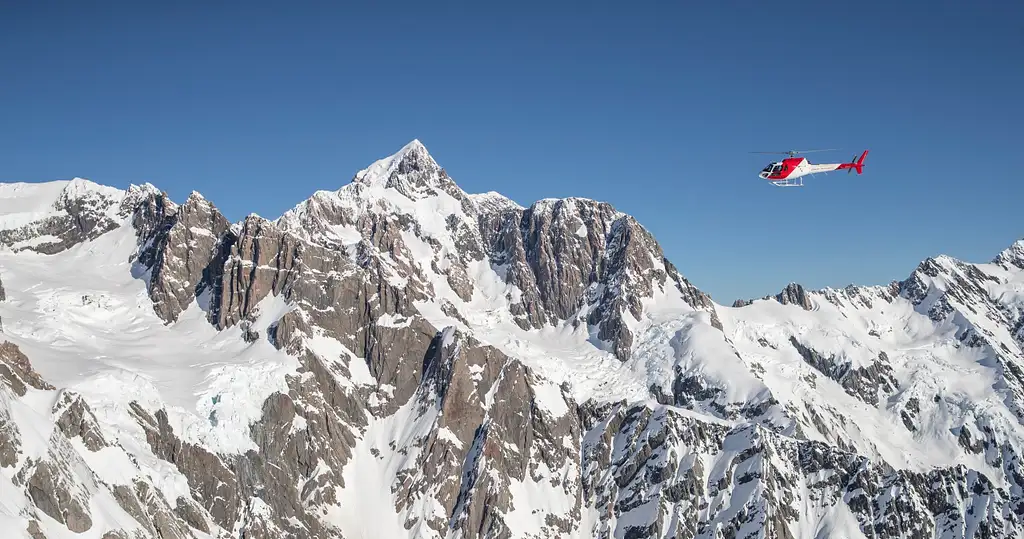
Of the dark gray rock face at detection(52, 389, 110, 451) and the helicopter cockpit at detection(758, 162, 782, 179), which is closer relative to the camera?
the helicopter cockpit at detection(758, 162, 782, 179)

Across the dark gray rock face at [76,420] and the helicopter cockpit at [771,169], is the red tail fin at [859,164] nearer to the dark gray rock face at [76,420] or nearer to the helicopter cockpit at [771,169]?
the helicopter cockpit at [771,169]

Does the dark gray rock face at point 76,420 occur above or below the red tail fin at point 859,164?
below

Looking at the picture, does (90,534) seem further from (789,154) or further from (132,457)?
(789,154)

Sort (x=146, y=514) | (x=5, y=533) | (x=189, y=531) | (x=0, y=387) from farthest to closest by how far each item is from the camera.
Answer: (x=189, y=531) < (x=146, y=514) < (x=0, y=387) < (x=5, y=533)

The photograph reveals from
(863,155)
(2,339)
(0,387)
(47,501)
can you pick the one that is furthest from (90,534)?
(863,155)

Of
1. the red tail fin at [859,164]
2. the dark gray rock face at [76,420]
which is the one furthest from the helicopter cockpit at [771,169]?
the dark gray rock face at [76,420]

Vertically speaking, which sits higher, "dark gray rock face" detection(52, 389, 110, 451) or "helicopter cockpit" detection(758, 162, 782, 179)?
"helicopter cockpit" detection(758, 162, 782, 179)

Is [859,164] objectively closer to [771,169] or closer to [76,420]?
[771,169]

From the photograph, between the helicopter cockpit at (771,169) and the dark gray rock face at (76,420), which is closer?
the helicopter cockpit at (771,169)

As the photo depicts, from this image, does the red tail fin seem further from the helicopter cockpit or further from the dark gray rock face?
the dark gray rock face

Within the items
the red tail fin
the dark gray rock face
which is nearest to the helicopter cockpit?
the red tail fin

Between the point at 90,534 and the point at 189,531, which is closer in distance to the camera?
the point at 90,534
